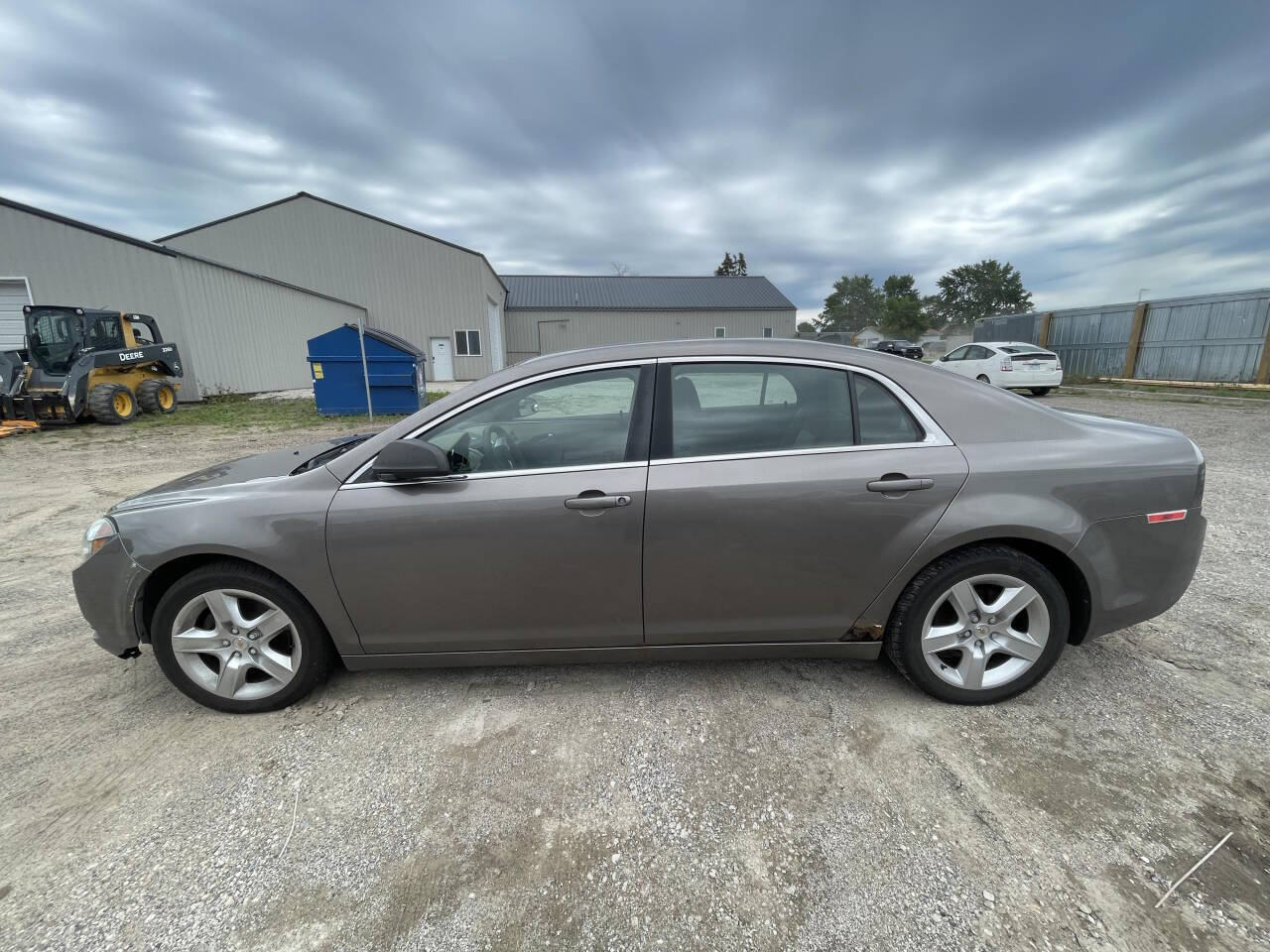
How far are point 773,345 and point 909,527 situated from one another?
3.28ft

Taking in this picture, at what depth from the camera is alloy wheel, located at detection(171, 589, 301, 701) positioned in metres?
2.31

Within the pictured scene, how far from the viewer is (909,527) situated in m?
2.20

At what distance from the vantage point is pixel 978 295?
81.1 metres

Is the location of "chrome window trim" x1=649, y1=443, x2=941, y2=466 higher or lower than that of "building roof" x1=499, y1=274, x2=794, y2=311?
lower

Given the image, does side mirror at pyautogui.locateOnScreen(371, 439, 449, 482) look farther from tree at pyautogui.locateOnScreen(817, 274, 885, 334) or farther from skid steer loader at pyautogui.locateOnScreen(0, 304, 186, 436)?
tree at pyautogui.locateOnScreen(817, 274, 885, 334)

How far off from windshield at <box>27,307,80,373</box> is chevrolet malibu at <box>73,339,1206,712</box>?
42.0 ft

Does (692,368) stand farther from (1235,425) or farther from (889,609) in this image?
(1235,425)

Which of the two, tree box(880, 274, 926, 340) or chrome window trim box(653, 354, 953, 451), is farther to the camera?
tree box(880, 274, 926, 340)

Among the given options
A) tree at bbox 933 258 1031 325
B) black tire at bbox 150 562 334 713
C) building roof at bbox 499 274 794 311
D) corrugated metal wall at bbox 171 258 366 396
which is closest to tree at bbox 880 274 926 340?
tree at bbox 933 258 1031 325

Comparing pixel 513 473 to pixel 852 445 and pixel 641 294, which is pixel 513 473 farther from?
pixel 641 294

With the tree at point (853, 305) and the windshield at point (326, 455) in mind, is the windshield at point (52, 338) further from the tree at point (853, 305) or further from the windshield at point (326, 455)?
the tree at point (853, 305)

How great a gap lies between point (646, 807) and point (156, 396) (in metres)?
15.7

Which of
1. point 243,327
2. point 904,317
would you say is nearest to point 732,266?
point 904,317

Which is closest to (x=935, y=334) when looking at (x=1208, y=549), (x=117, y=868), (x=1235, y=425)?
(x=1235, y=425)
